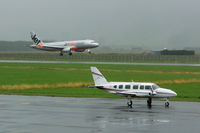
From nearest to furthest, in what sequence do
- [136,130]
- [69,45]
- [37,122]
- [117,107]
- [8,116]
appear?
[136,130] → [37,122] → [8,116] → [117,107] → [69,45]

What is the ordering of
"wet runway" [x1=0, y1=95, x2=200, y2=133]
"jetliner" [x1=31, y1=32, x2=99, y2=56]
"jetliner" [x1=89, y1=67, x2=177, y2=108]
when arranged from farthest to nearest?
"jetliner" [x1=31, y1=32, x2=99, y2=56]
"jetliner" [x1=89, y1=67, x2=177, y2=108]
"wet runway" [x1=0, y1=95, x2=200, y2=133]

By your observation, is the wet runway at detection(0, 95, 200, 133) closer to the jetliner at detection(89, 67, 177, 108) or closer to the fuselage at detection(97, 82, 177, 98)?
the jetliner at detection(89, 67, 177, 108)

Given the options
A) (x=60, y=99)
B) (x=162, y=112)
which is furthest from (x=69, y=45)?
(x=162, y=112)

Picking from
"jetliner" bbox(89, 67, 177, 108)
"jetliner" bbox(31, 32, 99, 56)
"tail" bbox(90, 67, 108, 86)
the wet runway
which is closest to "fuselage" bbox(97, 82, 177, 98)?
"jetliner" bbox(89, 67, 177, 108)

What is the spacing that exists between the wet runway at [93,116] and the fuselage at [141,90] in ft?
3.68

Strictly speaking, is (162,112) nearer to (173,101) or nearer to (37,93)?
(173,101)

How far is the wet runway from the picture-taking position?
90.6 ft

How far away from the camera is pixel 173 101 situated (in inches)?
1774

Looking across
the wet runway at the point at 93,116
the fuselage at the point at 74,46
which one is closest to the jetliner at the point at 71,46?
the fuselage at the point at 74,46

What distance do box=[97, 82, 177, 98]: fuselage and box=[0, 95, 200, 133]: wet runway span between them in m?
1.12

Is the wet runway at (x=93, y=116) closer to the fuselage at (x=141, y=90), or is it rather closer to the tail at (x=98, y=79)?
the fuselage at (x=141, y=90)

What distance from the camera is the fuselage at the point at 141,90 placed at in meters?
39.3

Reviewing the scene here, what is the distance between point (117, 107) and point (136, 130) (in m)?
12.5

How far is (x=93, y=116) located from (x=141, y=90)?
7.80m
